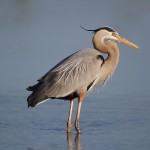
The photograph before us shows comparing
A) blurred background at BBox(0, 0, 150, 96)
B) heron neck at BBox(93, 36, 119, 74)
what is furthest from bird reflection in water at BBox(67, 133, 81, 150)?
blurred background at BBox(0, 0, 150, 96)

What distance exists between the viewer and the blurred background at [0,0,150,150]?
35.0 ft

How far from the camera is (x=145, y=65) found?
15.3 metres

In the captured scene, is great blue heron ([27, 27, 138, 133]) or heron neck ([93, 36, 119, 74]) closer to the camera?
great blue heron ([27, 27, 138, 133])

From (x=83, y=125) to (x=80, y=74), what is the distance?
2.59ft

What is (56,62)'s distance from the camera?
49.8 feet

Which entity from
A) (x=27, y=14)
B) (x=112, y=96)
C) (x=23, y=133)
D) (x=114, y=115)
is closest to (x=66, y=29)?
(x=27, y=14)

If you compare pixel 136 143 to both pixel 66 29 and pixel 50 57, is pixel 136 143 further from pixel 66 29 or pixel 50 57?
pixel 66 29

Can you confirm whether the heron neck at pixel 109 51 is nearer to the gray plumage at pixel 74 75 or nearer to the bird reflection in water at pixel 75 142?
the gray plumage at pixel 74 75

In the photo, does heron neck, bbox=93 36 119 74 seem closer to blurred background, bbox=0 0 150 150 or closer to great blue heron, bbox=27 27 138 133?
great blue heron, bbox=27 27 138 133

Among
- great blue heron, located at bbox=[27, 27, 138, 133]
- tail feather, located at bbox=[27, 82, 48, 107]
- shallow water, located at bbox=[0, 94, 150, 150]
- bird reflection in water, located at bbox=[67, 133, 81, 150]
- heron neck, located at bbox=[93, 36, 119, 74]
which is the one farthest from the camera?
heron neck, located at bbox=[93, 36, 119, 74]

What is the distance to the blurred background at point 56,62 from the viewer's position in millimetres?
10664

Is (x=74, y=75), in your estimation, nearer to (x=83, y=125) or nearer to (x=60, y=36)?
(x=83, y=125)

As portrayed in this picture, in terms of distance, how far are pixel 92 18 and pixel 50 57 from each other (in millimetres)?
3964

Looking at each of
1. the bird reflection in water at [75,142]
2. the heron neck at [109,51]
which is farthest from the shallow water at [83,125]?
the heron neck at [109,51]
